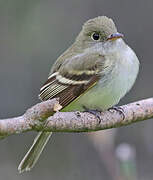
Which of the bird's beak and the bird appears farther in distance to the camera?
the bird's beak

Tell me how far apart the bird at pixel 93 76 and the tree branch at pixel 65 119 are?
0.87ft

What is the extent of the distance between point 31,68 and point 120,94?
3165 millimetres

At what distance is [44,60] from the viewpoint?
788cm

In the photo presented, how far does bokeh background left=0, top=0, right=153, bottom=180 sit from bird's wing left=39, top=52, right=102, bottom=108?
2380 millimetres

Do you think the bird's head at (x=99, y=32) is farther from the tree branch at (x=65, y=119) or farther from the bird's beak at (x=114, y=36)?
the tree branch at (x=65, y=119)

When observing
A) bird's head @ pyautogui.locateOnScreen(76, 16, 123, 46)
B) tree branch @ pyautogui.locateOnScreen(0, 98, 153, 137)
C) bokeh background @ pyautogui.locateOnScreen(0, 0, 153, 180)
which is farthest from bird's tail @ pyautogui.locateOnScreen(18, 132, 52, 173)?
bokeh background @ pyautogui.locateOnScreen(0, 0, 153, 180)

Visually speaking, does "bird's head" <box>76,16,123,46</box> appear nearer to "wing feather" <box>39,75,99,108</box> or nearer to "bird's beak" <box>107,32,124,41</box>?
"bird's beak" <box>107,32,124,41</box>

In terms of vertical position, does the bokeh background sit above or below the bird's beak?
below

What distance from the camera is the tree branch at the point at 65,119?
336 centimetres

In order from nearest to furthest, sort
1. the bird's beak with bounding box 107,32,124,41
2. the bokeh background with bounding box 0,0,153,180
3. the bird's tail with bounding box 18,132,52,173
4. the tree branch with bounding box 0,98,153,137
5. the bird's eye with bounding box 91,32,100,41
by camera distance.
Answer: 1. the tree branch with bounding box 0,98,153,137
2. the bird's tail with bounding box 18,132,52,173
3. the bird's beak with bounding box 107,32,124,41
4. the bird's eye with bounding box 91,32,100,41
5. the bokeh background with bounding box 0,0,153,180

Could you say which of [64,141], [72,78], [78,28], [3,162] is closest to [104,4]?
[78,28]

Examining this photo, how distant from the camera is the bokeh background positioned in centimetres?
739

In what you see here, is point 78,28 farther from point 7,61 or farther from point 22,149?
point 22,149

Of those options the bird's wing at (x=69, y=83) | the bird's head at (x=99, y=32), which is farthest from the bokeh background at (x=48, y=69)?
the bird's wing at (x=69, y=83)
